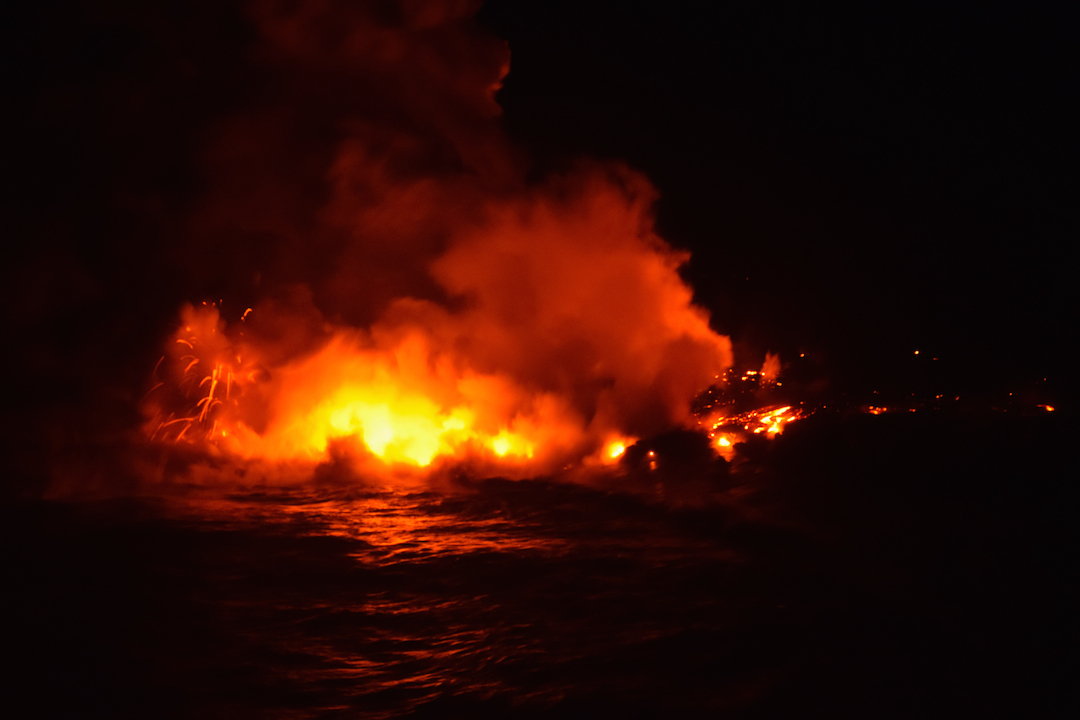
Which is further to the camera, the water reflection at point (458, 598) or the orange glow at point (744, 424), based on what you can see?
the orange glow at point (744, 424)

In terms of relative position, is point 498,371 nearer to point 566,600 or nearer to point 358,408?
point 358,408

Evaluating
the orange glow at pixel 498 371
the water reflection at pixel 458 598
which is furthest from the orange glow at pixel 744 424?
the water reflection at pixel 458 598

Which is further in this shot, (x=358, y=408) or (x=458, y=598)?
(x=358, y=408)

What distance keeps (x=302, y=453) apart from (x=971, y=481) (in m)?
14.4

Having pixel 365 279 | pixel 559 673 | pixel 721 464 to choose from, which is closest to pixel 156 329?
pixel 365 279

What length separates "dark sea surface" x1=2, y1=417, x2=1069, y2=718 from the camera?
6711mm

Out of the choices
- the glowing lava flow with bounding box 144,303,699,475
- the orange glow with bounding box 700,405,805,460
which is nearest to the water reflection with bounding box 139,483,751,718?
the glowing lava flow with bounding box 144,303,699,475

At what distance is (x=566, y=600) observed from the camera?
354 inches

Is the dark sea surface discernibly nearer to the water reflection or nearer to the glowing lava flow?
the water reflection

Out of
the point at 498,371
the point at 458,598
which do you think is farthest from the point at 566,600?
the point at 498,371

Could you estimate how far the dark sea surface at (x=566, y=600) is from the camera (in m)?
6.71

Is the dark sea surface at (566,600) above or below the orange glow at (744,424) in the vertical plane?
below

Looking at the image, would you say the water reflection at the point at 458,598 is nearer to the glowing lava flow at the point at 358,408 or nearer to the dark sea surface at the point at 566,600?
the dark sea surface at the point at 566,600

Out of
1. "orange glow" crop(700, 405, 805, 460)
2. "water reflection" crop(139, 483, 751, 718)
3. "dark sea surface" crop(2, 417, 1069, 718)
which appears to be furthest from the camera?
"orange glow" crop(700, 405, 805, 460)
